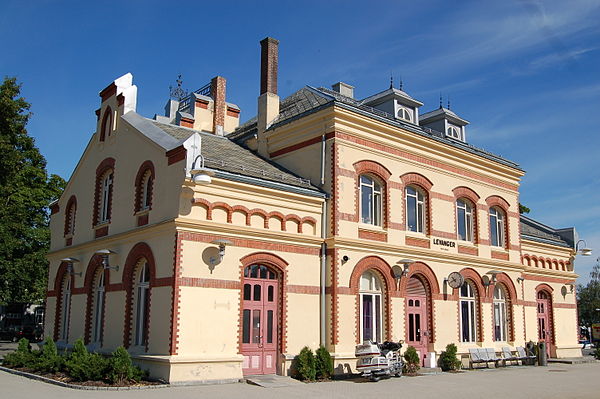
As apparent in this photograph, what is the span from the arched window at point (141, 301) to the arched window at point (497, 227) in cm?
1488

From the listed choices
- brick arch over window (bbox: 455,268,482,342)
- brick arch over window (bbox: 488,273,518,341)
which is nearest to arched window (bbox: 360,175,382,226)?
brick arch over window (bbox: 455,268,482,342)

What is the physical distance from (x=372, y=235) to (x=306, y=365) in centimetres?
514

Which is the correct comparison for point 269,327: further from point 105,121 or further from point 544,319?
point 544,319

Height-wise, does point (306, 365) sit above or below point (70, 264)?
below

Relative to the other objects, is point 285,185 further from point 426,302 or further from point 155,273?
point 426,302

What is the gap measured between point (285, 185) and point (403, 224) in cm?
520

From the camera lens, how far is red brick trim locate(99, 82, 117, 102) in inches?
862

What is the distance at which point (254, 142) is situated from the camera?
22828 millimetres

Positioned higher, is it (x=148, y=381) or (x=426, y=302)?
(x=426, y=302)

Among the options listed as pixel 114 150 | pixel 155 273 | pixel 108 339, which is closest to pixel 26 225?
pixel 114 150

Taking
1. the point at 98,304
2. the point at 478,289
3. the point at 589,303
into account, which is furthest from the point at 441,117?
the point at 589,303

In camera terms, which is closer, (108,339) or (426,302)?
(108,339)

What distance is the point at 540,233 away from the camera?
3073 cm

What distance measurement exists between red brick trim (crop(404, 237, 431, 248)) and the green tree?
16946mm
